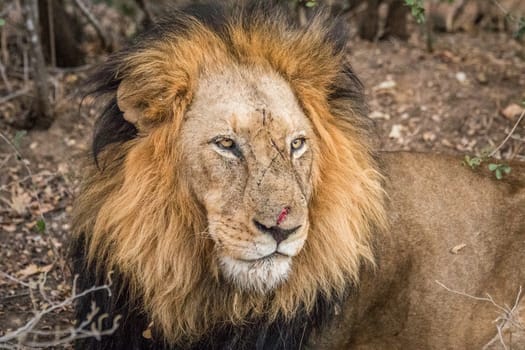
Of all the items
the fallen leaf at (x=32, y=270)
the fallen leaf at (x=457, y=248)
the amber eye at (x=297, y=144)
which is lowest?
the fallen leaf at (x=32, y=270)

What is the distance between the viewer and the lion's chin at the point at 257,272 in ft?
10.6

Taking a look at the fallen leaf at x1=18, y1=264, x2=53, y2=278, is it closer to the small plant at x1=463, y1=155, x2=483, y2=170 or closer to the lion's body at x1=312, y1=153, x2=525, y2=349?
the lion's body at x1=312, y1=153, x2=525, y2=349

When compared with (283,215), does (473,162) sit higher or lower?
lower

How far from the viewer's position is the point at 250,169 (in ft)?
10.8

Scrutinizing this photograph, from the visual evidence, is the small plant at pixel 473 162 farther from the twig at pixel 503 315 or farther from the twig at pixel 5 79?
the twig at pixel 5 79

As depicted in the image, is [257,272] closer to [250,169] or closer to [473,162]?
[250,169]

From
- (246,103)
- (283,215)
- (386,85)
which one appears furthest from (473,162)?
(386,85)

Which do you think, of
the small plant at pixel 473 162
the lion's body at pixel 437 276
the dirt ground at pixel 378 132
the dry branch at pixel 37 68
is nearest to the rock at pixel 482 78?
the dirt ground at pixel 378 132

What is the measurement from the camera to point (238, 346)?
12.1 ft

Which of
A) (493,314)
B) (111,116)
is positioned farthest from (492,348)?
(111,116)

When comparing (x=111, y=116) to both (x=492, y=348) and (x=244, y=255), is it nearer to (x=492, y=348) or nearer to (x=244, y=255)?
(x=244, y=255)

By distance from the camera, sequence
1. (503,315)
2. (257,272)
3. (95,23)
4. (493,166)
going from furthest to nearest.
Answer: (95,23)
(493,166)
(503,315)
(257,272)

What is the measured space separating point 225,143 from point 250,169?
149 mm

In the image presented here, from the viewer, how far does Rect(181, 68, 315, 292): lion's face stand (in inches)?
125
